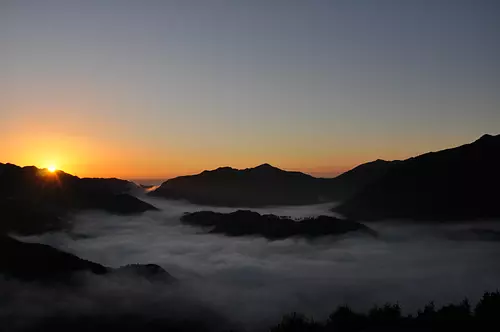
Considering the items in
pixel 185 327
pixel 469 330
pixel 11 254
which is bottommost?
pixel 185 327

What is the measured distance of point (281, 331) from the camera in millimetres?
141000

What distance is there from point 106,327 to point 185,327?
31.0 metres

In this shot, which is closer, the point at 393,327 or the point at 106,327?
the point at 393,327

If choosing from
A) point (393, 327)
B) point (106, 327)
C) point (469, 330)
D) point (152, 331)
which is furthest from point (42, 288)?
point (469, 330)

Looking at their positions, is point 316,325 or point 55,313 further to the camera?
point 55,313

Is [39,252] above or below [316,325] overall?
above

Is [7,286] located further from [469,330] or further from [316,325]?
[469,330]

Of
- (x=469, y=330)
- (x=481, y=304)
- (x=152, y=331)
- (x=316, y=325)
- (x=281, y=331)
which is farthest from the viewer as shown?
(x=152, y=331)

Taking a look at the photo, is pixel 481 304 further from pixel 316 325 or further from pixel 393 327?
pixel 316 325

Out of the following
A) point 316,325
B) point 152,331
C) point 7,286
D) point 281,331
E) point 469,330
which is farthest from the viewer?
point 7,286

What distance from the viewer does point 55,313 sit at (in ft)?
614

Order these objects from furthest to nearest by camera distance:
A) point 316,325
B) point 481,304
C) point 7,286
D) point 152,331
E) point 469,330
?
1. point 7,286
2. point 152,331
3. point 316,325
4. point 481,304
5. point 469,330

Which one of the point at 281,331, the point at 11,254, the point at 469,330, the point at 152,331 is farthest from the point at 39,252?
the point at 469,330

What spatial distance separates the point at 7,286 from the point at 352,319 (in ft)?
463
